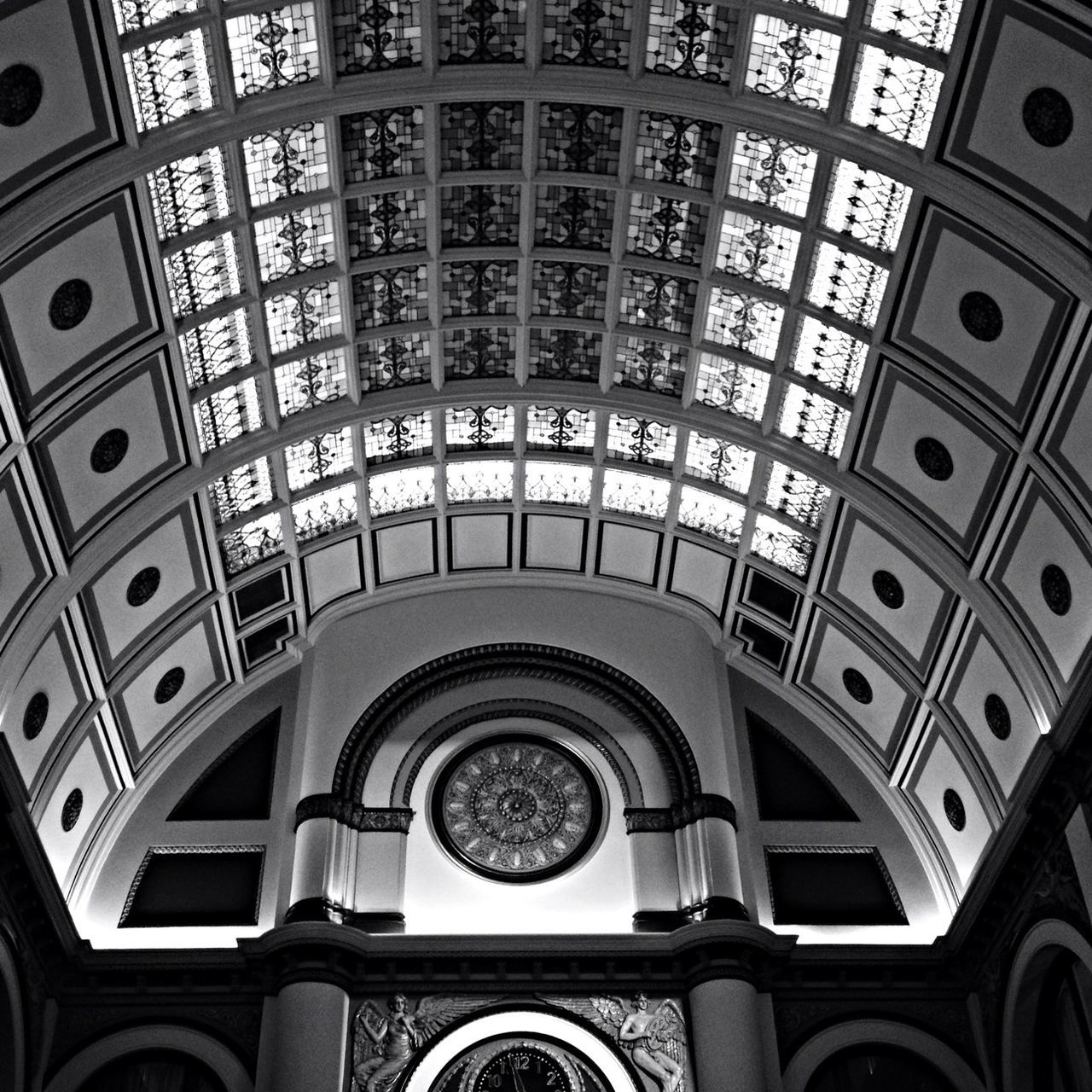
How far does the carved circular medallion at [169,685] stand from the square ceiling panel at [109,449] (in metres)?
4.48

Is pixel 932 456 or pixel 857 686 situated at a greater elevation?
pixel 857 686

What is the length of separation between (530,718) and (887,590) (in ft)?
23.5

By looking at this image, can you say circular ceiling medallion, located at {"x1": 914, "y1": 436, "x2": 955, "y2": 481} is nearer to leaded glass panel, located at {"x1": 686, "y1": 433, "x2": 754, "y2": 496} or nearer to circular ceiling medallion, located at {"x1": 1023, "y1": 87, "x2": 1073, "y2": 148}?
leaded glass panel, located at {"x1": 686, "y1": 433, "x2": 754, "y2": 496}

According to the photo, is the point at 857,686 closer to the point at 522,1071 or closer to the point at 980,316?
the point at 522,1071

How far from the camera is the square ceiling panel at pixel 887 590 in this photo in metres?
22.5

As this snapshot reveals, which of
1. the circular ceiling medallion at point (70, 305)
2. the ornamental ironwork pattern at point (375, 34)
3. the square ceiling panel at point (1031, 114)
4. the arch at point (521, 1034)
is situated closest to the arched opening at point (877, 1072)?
the arch at point (521, 1034)

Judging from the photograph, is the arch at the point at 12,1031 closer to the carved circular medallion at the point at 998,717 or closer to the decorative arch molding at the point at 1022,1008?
the decorative arch molding at the point at 1022,1008

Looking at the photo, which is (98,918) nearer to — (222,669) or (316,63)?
(222,669)

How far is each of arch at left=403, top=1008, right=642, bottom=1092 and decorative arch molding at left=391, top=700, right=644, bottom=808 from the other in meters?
4.37

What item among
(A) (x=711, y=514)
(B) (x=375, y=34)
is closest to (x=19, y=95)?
(B) (x=375, y=34)

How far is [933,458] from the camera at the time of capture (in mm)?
20656

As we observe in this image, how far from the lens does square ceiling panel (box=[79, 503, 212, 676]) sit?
21.9m

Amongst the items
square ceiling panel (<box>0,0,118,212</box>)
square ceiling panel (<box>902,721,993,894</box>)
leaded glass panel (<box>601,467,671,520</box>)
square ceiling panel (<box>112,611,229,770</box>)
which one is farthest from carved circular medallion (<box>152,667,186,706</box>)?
square ceiling panel (<box>902,721,993,894</box>)

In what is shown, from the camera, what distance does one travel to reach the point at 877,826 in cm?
2559
